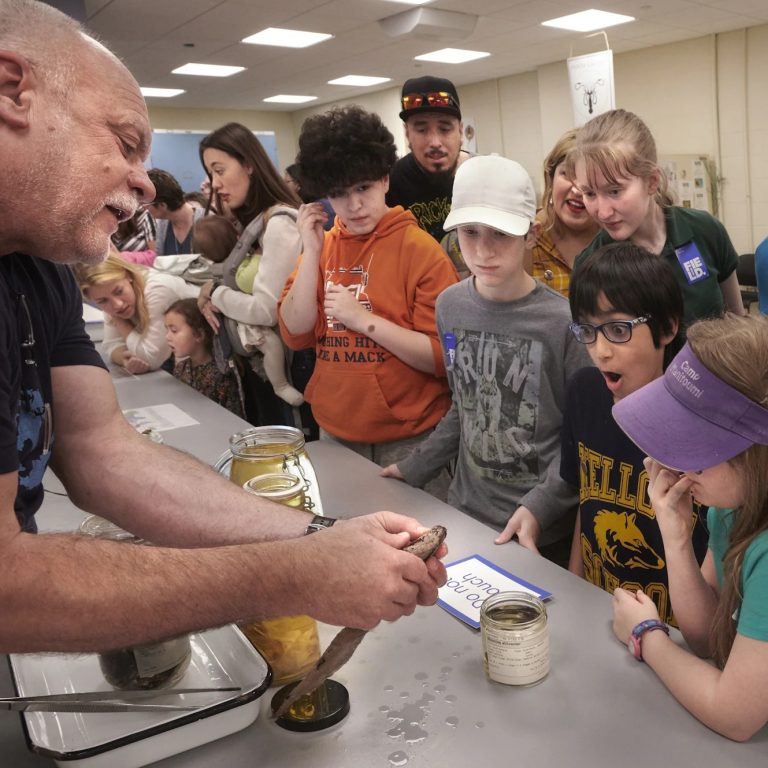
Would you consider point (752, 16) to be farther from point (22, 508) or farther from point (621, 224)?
point (22, 508)

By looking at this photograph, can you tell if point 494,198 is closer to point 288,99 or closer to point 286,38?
point 286,38

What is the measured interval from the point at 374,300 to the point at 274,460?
1050mm

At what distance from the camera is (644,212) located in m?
1.87

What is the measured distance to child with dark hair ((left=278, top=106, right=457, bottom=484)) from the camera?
2064mm

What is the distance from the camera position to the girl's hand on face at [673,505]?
104 cm

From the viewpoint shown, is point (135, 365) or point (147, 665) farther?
point (135, 365)

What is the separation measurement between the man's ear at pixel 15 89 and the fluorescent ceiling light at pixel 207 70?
894cm

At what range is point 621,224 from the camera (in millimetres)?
1866

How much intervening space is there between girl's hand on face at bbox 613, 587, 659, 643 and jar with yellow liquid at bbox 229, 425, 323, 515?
1.52ft

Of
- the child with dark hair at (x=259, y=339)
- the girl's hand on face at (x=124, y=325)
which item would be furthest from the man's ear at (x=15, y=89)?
the girl's hand on face at (x=124, y=325)

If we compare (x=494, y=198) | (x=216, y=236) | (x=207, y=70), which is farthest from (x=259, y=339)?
(x=207, y=70)

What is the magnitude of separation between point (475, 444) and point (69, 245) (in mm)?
1060

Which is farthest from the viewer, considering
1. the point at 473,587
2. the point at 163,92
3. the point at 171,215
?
the point at 163,92

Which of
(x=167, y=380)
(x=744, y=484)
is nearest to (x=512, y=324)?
(x=744, y=484)
